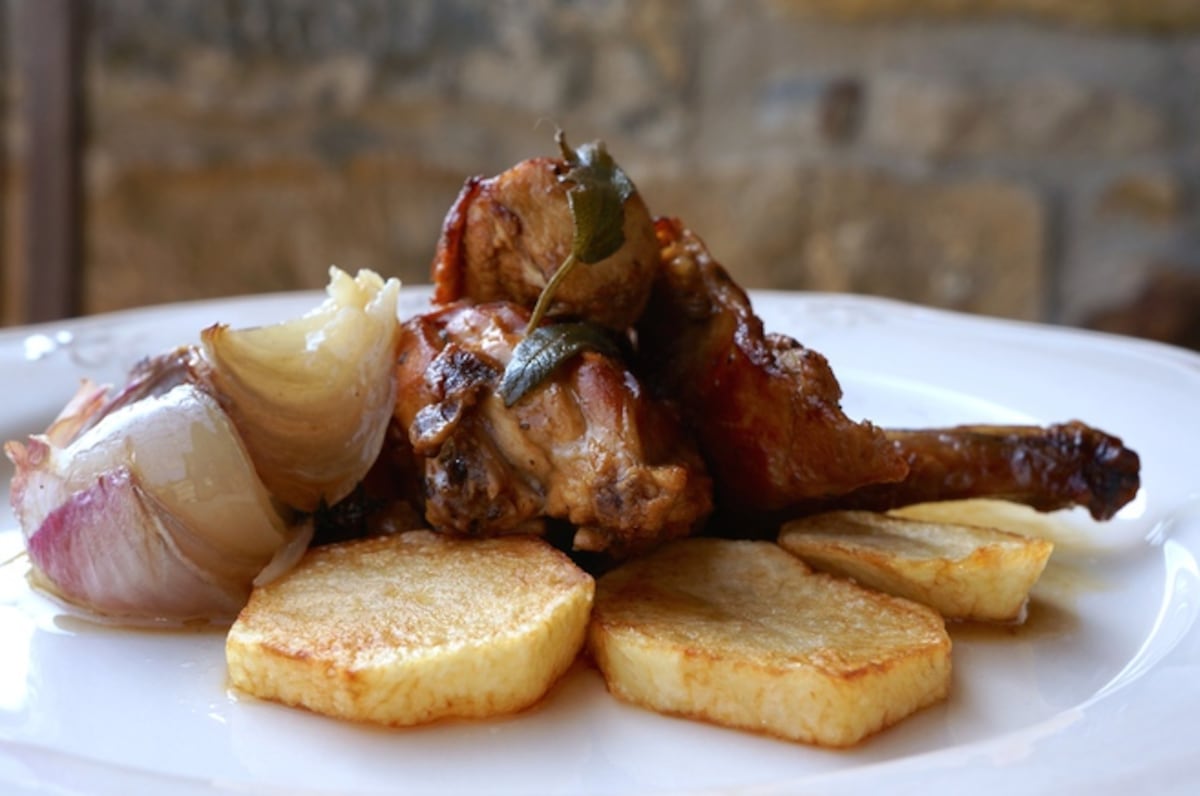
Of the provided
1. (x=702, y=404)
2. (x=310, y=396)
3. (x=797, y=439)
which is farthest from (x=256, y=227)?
(x=797, y=439)

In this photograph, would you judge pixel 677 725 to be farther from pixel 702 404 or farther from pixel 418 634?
pixel 702 404

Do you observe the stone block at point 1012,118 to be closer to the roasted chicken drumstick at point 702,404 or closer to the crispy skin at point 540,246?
the roasted chicken drumstick at point 702,404

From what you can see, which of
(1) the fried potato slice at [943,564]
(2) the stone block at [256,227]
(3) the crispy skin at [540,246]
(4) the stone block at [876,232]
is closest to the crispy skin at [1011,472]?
(1) the fried potato slice at [943,564]

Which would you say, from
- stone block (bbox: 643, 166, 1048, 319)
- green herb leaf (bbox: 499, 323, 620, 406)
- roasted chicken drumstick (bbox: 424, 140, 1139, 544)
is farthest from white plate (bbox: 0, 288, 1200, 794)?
stone block (bbox: 643, 166, 1048, 319)

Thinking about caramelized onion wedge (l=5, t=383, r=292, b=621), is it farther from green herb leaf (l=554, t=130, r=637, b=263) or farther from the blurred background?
the blurred background

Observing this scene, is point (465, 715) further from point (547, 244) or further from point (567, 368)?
point (547, 244)

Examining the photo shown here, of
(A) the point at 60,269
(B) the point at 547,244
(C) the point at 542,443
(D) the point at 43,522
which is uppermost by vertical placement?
(B) the point at 547,244

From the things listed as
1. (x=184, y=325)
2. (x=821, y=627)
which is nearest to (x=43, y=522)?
(x=821, y=627)
